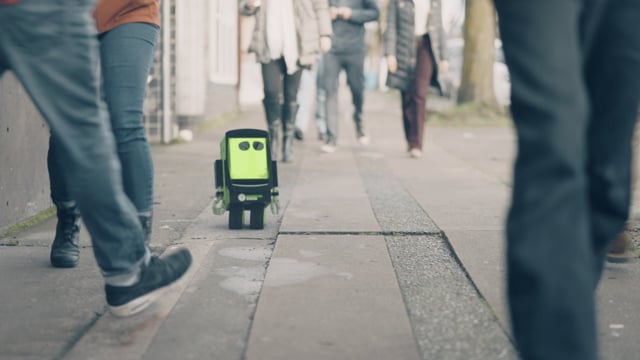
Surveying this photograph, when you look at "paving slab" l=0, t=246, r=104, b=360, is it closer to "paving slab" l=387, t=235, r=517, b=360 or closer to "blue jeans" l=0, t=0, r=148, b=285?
"blue jeans" l=0, t=0, r=148, b=285

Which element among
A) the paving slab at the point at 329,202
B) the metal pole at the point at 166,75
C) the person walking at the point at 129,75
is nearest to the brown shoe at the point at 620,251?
the paving slab at the point at 329,202

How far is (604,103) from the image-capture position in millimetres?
2549

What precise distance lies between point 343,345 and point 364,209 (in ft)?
10.2

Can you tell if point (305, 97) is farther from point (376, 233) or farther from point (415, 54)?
point (376, 233)

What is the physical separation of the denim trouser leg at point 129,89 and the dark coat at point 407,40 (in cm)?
656

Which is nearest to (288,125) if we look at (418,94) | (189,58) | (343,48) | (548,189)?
(418,94)

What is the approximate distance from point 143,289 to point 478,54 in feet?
56.2

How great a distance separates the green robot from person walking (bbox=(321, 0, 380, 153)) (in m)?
5.42

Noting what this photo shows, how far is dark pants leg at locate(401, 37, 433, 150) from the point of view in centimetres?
1038

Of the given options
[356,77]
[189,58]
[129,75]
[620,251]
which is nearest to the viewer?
[129,75]

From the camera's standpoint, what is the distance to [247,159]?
17.3ft

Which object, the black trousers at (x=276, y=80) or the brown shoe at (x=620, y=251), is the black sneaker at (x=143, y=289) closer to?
the brown shoe at (x=620, y=251)

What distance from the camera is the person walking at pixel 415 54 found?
10.3 metres

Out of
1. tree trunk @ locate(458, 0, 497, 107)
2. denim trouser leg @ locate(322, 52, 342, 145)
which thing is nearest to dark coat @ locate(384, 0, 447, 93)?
denim trouser leg @ locate(322, 52, 342, 145)
